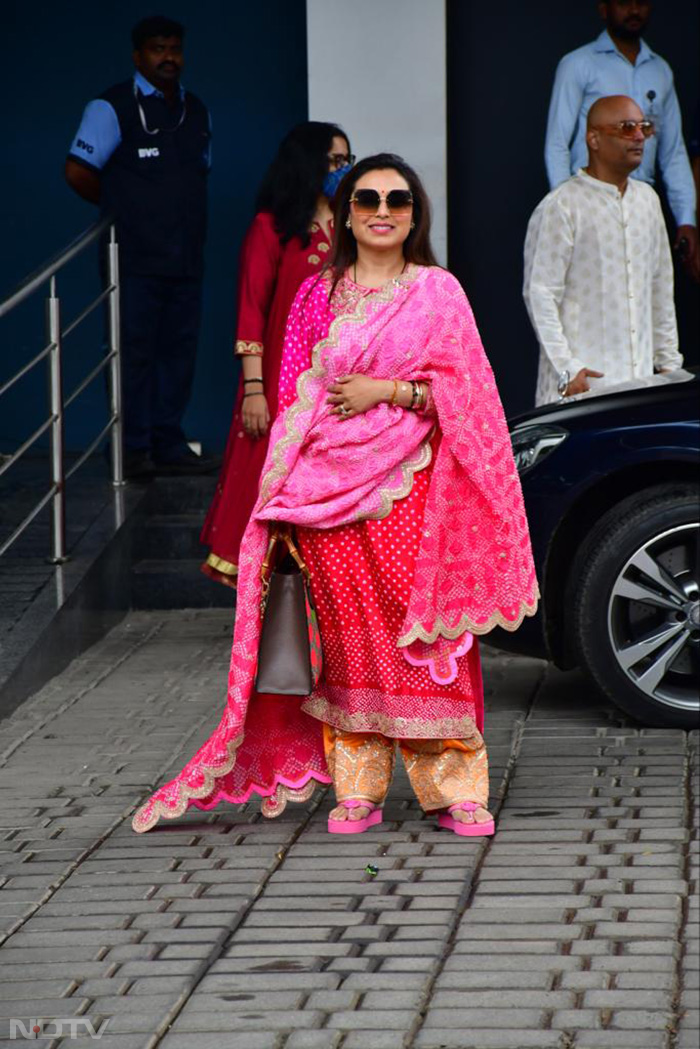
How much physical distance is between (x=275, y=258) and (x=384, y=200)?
2.49 metres

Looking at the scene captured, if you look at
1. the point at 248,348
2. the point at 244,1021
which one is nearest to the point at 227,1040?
the point at 244,1021

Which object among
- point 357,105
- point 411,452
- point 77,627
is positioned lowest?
point 77,627

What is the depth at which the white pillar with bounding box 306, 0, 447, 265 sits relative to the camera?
1082 cm

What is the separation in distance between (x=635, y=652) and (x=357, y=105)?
469 cm

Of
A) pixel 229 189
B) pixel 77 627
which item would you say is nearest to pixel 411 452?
pixel 77 627

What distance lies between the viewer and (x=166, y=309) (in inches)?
416

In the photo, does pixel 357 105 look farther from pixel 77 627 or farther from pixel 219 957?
pixel 219 957

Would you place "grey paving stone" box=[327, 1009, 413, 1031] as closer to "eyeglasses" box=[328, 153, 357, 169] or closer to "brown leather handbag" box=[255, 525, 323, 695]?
"brown leather handbag" box=[255, 525, 323, 695]

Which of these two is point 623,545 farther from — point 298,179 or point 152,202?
point 152,202

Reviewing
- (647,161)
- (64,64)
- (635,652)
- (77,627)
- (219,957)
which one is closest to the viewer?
(219,957)

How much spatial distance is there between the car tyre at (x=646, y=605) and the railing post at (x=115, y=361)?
142 inches

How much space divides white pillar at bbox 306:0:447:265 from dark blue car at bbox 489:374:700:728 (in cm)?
388

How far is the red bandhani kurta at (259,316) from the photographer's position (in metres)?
8.16

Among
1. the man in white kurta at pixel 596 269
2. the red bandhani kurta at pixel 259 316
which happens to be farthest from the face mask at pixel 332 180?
the man in white kurta at pixel 596 269
